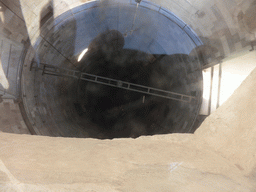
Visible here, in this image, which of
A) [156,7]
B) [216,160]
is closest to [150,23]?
[156,7]

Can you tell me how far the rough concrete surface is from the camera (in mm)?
1734

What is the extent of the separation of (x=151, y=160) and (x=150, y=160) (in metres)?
0.01

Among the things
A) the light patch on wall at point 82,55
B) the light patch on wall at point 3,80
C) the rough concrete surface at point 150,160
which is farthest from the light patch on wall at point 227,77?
the light patch on wall at point 3,80

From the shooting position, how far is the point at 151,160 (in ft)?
7.70

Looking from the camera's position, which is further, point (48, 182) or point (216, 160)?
point (216, 160)

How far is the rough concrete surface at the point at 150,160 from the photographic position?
1.73 metres

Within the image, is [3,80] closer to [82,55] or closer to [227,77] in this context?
[82,55]

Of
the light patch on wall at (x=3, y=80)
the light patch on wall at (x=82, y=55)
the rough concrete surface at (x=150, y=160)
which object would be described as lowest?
the rough concrete surface at (x=150, y=160)

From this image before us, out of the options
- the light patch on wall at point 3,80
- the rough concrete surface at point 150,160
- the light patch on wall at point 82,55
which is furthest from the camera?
the light patch on wall at point 82,55

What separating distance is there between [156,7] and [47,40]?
3.80m

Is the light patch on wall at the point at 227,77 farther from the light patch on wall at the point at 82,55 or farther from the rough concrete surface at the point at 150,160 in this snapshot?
the light patch on wall at the point at 82,55

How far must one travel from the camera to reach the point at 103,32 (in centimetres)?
789

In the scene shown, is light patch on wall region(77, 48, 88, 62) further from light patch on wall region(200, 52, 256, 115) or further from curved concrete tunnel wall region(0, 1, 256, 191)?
curved concrete tunnel wall region(0, 1, 256, 191)

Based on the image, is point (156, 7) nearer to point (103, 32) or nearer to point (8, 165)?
point (103, 32)
